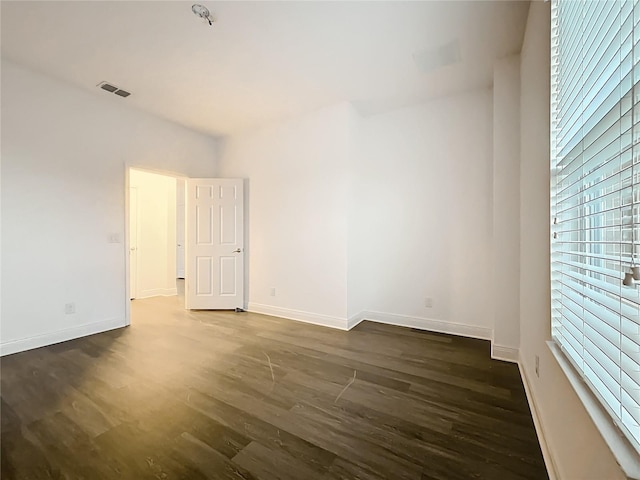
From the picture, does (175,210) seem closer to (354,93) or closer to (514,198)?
(354,93)

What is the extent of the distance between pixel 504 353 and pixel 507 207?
1354 millimetres

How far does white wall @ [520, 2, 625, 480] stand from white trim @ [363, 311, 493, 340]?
78 centimetres

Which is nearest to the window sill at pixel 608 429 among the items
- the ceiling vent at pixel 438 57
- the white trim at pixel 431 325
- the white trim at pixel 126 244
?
the white trim at pixel 431 325

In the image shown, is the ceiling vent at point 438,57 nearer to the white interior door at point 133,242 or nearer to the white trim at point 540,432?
the white trim at point 540,432

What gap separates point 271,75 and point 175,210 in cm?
407

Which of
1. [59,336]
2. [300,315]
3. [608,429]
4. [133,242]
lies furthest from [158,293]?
[608,429]

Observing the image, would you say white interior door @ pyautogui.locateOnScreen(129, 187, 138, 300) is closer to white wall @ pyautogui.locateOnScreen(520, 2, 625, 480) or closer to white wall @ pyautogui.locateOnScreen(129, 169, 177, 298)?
white wall @ pyautogui.locateOnScreen(129, 169, 177, 298)

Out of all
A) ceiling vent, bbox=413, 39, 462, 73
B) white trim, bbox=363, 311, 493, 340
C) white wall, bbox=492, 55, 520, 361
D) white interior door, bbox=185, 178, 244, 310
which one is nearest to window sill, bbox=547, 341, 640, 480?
white wall, bbox=492, 55, 520, 361

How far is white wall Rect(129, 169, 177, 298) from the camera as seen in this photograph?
5.44m

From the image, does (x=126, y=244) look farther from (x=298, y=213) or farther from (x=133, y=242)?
(x=298, y=213)

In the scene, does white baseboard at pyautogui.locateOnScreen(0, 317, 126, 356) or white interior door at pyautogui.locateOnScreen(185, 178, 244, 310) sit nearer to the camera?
white baseboard at pyautogui.locateOnScreen(0, 317, 126, 356)

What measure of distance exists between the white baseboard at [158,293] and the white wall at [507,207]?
18.5ft

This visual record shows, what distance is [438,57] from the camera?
262cm

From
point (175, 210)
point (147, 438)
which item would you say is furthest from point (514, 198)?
point (175, 210)
